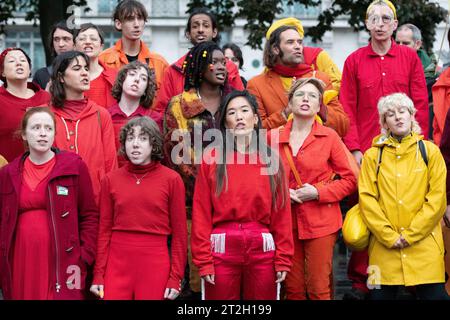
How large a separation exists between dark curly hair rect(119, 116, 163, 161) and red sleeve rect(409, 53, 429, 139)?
251 cm

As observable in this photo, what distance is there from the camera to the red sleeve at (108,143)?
730cm

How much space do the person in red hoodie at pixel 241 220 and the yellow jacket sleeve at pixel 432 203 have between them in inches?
36.6

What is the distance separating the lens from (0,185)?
675 centimetres

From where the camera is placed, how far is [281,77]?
324 inches

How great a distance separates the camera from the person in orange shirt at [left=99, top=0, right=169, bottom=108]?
8.73 meters

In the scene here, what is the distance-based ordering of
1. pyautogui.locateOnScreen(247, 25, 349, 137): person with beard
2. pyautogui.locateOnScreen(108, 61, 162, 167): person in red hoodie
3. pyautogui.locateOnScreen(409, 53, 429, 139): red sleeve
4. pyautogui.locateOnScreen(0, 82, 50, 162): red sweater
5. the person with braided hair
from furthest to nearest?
pyautogui.locateOnScreen(409, 53, 429, 139): red sleeve
pyautogui.locateOnScreen(247, 25, 349, 137): person with beard
pyautogui.locateOnScreen(0, 82, 50, 162): red sweater
pyautogui.locateOnScreen(108, 61, 162, 167): person in red hoodie
the person with braided hair

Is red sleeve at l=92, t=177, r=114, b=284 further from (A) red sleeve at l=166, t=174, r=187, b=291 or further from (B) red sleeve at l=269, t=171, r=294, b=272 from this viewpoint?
(B) red sleeve at l=269, t=171, r=294, b=272

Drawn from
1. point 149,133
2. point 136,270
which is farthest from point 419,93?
point 136,270

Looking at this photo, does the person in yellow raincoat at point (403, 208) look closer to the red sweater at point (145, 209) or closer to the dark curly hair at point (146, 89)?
the red sweater at point (145, 209)

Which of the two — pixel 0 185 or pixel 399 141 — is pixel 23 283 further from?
pixel 399 141

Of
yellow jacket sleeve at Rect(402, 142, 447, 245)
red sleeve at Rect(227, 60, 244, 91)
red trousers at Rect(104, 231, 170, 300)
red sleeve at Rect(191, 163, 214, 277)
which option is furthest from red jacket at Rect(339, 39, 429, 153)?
red trousers at Rect(104, 231, 170, 300)

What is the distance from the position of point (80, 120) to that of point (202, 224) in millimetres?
1376

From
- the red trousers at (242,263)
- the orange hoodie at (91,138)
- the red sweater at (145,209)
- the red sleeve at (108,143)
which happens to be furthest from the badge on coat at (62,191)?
the red trousers at (242,263)
